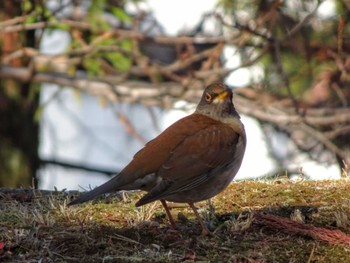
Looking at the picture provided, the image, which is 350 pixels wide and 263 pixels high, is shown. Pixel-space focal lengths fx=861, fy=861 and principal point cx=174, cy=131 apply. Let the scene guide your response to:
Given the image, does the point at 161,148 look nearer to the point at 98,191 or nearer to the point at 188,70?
the point at 98,191

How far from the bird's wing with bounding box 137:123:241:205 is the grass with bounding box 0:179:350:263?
0.79 feet

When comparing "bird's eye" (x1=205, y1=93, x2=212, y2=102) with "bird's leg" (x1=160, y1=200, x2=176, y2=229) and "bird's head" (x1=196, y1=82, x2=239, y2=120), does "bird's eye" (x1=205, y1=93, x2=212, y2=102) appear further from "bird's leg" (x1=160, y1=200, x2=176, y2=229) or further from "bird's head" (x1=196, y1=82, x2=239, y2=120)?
"bird's leg" (x1=160, y1=200, x2=176, y2=229)

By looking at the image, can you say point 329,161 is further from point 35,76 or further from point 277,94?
point 35,76

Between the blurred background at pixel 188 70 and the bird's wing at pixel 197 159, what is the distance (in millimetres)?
2455

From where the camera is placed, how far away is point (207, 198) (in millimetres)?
5539

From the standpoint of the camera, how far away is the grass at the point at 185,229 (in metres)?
4.77

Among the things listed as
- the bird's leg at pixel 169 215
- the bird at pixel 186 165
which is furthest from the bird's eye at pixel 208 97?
the bird's leg at pixel 169 215

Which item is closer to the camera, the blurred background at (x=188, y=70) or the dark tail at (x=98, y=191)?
the dark tail at (x=98, y=191)

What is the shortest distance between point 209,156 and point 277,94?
4.36 m

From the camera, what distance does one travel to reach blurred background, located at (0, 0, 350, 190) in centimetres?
899

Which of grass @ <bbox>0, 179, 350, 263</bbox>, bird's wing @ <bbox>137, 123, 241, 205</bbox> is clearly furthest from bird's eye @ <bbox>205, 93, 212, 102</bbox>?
grass @ <bbox>0, 179, 350, 263</bbox>

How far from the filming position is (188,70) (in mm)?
9852

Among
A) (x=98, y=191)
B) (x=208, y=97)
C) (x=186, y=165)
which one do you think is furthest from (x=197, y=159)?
(x=208, y=97)

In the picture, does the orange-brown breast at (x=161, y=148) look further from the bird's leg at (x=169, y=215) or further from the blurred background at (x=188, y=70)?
the blurred background at (x=188, y=70)
